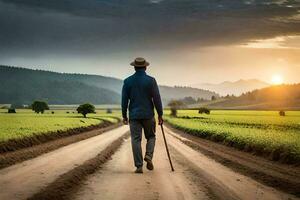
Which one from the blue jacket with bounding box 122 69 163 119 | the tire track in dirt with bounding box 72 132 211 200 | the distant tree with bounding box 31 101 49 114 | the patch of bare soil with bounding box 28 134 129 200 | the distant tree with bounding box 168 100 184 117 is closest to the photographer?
the patch of bare soil with bounding box 28 134 129 200

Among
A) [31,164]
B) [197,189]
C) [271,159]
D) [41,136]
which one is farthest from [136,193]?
[41,136]

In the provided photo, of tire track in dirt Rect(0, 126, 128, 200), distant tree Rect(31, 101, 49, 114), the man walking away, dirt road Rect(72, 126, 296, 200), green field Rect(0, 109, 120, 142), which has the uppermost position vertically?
distant tree Rect(31, 101, 49, 114)

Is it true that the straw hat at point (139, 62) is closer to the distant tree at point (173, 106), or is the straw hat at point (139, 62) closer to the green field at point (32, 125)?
the green field at point (32, 125)

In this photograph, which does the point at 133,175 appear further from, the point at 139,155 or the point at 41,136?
the point at 41,136

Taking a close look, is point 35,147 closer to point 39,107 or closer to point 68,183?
point 68,183

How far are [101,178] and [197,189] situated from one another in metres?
2.58

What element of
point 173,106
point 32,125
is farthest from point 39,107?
point 32,125

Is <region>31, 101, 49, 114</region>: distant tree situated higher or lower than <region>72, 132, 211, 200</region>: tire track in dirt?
higher

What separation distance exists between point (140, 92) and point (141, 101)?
256 mm

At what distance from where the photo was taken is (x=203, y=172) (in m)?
13.6

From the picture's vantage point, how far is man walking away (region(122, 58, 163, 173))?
1423 centimetres

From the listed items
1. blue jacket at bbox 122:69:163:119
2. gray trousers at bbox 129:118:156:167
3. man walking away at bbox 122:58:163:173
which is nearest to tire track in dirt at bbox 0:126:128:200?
gray trousers at bbox 129:118:156:167

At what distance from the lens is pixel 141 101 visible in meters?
14.4

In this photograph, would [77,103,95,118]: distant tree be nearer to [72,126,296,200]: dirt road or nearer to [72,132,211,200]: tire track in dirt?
[72,126,296,200]: dirt road
